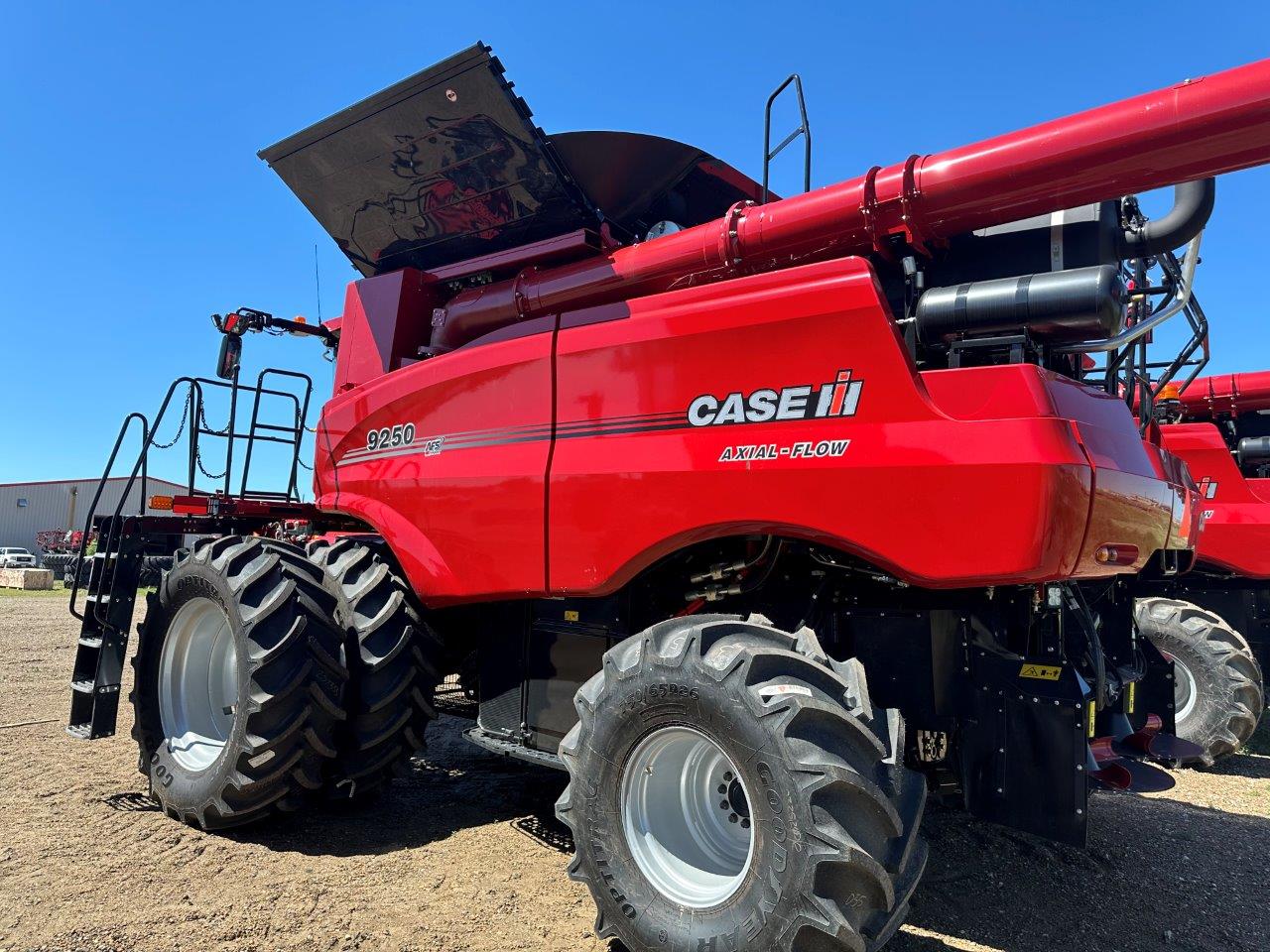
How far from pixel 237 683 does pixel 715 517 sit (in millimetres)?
2604

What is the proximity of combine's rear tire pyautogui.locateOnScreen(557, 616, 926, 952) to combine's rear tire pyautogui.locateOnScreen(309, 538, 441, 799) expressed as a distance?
1.48 metres

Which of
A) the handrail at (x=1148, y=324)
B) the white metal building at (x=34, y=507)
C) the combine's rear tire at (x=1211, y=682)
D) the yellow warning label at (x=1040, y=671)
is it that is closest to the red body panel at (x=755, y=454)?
the handrail at (x=1148, y=324)

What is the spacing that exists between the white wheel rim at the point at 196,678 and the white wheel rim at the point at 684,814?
2.84 metres

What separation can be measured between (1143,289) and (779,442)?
72.0 inches

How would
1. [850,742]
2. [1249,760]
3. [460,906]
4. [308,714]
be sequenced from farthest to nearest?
[1249,760], [308,714], [460,906], [850,742]

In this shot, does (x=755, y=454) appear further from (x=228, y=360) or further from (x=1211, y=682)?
(x=1211, y=682)

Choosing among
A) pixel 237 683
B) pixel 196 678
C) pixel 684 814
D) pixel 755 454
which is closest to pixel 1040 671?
pixel 755 454

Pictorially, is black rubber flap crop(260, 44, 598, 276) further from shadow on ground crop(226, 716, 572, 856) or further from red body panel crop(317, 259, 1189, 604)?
shadow on ground crop(226, 716, 572, 856)

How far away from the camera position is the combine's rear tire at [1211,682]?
258 inches

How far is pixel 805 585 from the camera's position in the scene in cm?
367

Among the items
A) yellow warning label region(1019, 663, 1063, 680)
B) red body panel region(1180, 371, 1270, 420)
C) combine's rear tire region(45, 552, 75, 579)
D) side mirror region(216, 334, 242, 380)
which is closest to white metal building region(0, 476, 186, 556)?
combine's rear tire region(45, 552, 75, 579)

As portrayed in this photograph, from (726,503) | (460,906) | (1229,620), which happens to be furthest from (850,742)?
(1229,620)

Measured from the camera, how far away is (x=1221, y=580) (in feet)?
25.2

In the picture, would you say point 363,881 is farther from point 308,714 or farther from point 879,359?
point 879,359
